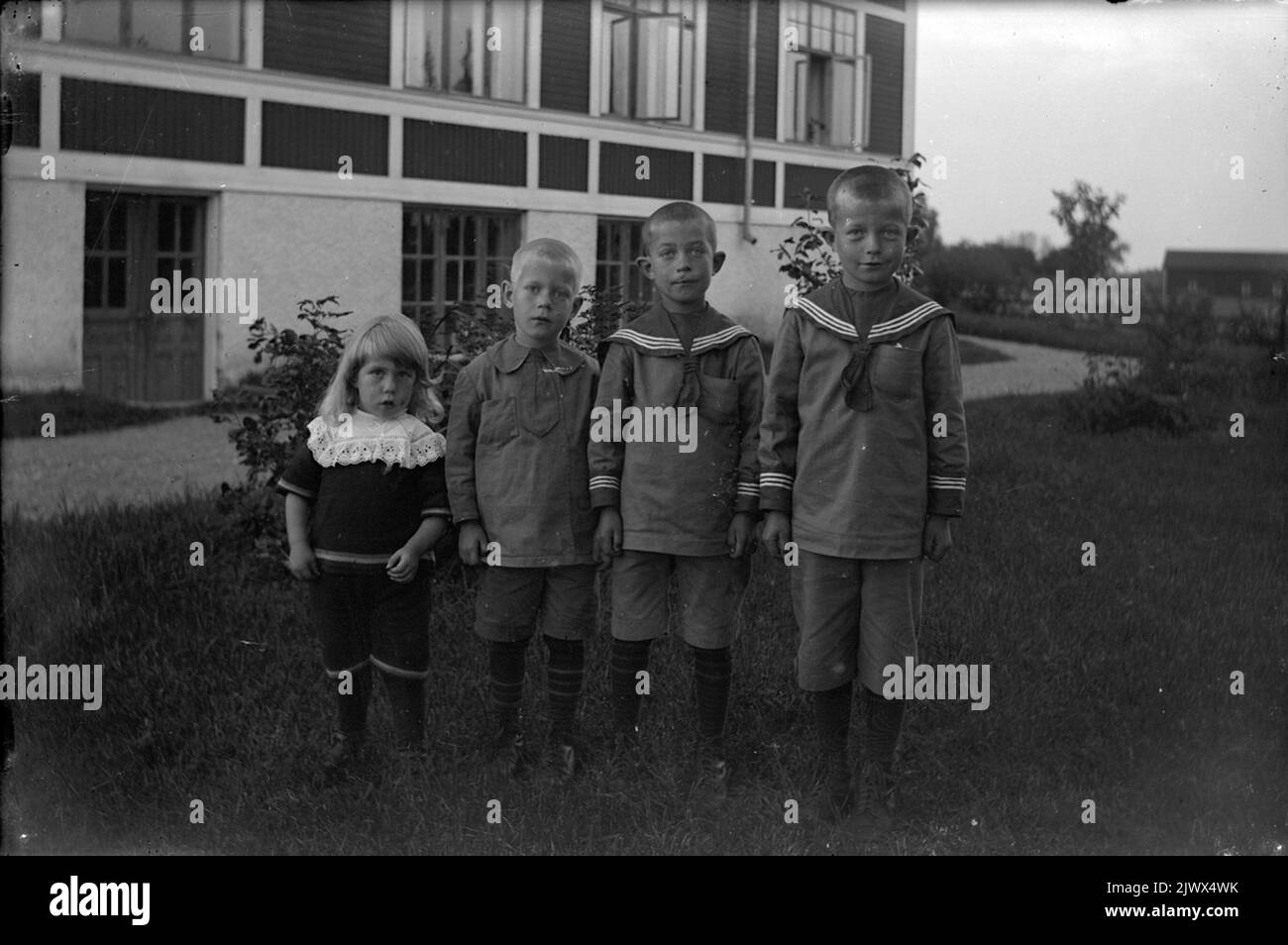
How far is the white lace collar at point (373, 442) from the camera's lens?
3477 mm

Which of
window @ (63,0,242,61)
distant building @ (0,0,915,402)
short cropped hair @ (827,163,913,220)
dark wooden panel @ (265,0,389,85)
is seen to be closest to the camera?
short cropped hair @ (827,163,913,220)

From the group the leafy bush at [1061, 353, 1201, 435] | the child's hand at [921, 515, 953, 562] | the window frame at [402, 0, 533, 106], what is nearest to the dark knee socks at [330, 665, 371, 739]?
the child's hand at [921, 515, 953, 562]

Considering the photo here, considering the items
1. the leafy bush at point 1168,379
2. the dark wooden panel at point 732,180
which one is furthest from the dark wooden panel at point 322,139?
the leafy bush at point 1168,379

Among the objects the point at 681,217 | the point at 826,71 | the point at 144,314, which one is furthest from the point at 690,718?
the point at 144,314

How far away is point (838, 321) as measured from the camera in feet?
10.7

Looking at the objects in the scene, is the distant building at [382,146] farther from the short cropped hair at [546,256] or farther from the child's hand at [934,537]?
the child's hand at [934,537]

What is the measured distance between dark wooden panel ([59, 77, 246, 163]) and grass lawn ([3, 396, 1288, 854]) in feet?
8.57

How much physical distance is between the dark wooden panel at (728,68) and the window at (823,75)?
0.71 ft

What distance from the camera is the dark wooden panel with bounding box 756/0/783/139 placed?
17.2ft

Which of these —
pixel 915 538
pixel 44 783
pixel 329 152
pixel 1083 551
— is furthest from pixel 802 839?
pixel 329 152

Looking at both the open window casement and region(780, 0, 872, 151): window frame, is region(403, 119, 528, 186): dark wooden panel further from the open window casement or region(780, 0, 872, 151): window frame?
region(780, 0, 872, 151): window frame

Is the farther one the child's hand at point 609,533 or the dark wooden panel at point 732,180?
the dark wooden panel at point 732,180

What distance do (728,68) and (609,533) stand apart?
268cm
